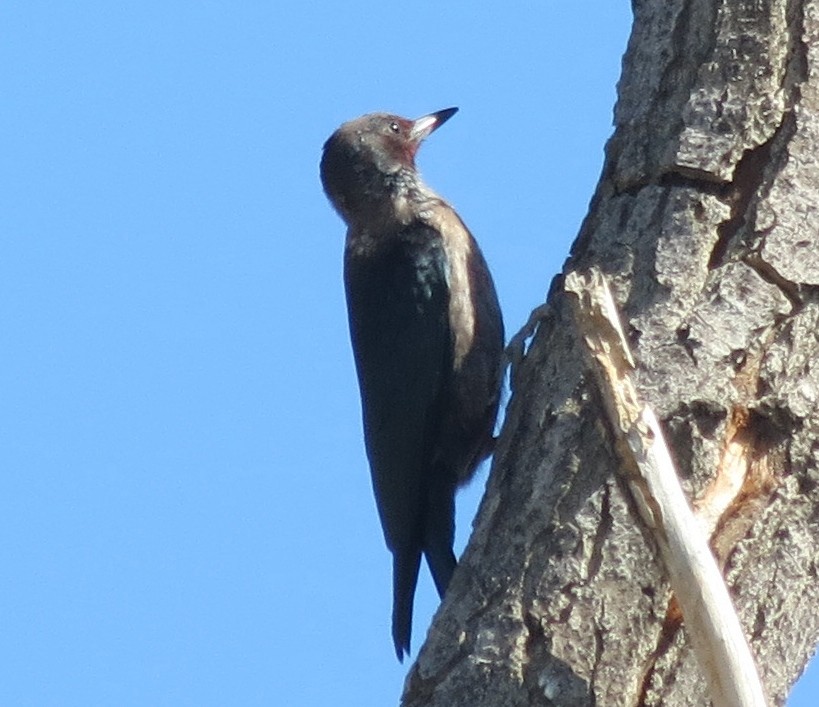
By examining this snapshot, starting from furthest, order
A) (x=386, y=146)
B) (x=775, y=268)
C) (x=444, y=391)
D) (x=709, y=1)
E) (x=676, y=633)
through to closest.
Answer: (x=386, y=146) → (x=444, y=391) → (x=709, y=1) → (x=775, y=268) → (x=676, y=633)

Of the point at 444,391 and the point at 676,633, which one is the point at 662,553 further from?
the point at 444,391

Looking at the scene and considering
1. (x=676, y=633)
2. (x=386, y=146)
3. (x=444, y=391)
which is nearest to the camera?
(x=676, y=633)

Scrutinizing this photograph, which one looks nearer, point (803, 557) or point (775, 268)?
point (803, 557)

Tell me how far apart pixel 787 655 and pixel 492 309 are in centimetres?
282

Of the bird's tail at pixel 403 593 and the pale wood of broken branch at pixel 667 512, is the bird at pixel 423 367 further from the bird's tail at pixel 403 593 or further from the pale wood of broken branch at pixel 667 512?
the pale wood of broken branch at pixel 667 512

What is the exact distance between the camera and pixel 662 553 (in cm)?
258

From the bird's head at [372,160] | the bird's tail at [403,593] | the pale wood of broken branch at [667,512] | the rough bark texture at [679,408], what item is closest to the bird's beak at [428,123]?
the bird's head at [372,160]

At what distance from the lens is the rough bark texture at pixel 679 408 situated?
9.24ft

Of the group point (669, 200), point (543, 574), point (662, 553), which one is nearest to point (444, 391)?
point (669, 200)

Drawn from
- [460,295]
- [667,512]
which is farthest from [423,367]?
[667,512]

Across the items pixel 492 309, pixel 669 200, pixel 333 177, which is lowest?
pixel 669 200

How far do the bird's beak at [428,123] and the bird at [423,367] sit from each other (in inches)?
27.2

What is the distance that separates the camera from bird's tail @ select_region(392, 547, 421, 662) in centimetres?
469

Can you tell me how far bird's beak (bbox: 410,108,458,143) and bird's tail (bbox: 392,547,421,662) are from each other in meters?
2.19
